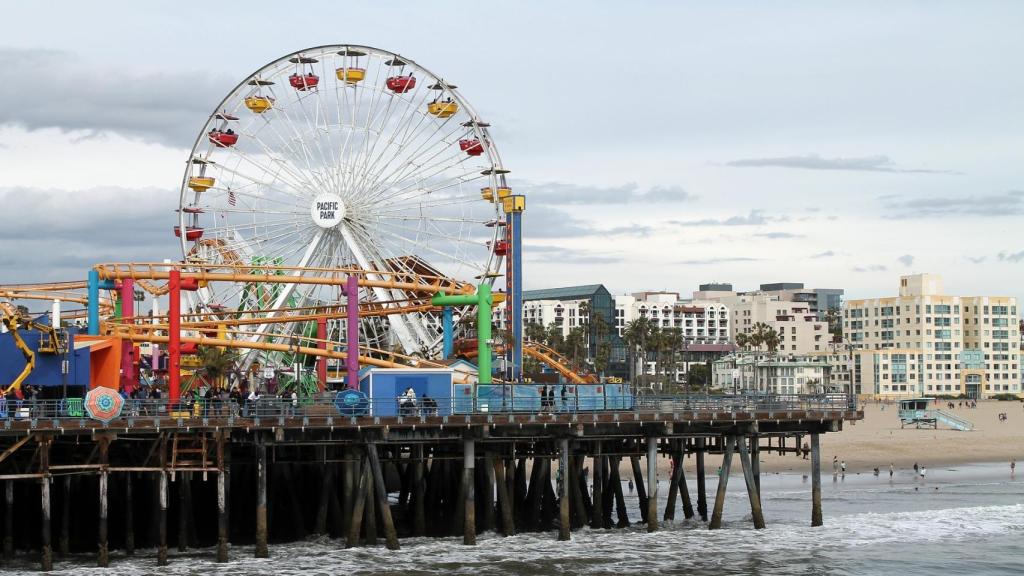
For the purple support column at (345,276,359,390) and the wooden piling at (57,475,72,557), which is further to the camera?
the purple support column at (345,276,359,390)

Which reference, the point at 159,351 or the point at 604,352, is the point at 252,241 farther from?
the point at 604,352

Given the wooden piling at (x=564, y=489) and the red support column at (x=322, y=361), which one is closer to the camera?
the wooden piling at (x=564, y=489)

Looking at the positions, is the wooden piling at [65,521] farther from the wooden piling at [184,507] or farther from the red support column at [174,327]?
the red support column at [174,327]

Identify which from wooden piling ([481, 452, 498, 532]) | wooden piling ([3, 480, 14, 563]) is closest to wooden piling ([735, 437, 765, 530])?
wooden piling ([481, 452, 498, 532])

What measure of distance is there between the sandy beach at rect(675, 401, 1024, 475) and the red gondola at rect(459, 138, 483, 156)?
21734mm

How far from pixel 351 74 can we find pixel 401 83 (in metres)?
2.60

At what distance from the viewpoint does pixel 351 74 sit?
78250 millimetres

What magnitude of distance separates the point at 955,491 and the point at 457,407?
1372 inches

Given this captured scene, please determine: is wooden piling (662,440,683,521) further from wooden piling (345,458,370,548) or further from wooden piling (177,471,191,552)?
wooden piling (177,471,191,552)

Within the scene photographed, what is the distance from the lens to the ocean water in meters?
48.0

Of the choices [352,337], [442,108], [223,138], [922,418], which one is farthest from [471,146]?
[922,418]

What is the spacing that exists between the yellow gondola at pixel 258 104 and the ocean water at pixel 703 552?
2887 centimetres

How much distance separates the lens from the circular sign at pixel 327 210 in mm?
78000

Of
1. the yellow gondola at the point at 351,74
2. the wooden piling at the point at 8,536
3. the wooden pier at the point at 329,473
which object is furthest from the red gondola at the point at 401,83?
the wooden piling at the point at 8,536
